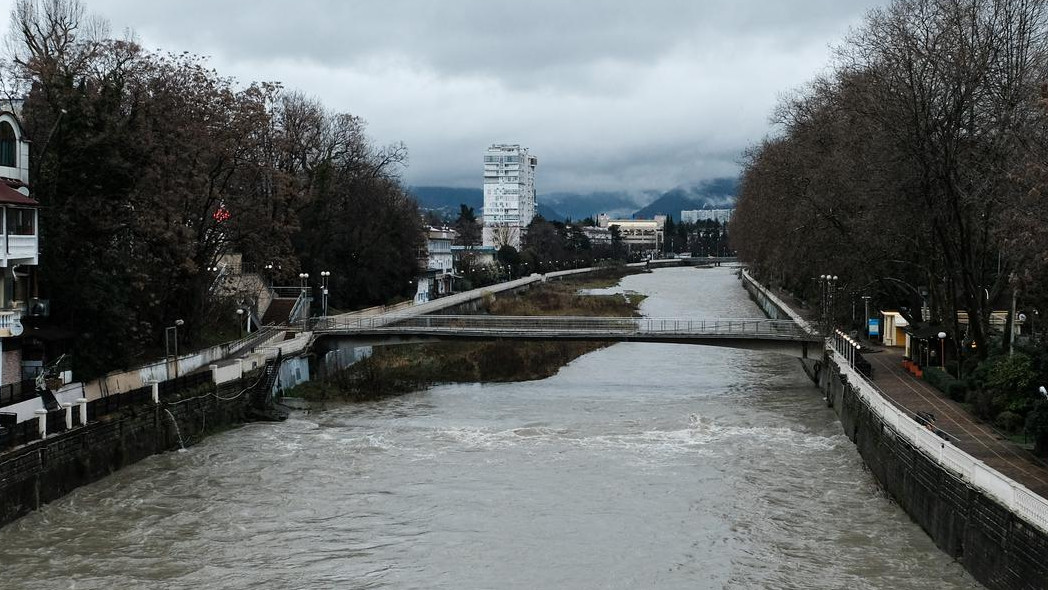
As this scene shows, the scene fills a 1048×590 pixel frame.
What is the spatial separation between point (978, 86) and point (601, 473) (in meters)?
17.4

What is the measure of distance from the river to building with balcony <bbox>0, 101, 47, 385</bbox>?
5531 millimetres

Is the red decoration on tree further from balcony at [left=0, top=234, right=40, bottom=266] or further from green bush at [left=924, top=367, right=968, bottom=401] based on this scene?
green bush at [left=924, top=367, right=968, bottom=401]

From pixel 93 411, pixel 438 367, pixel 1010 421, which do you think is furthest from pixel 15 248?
pixel 1010 421

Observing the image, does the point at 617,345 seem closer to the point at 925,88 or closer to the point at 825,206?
the point at 825,206

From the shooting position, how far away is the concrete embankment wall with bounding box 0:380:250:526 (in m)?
23.6

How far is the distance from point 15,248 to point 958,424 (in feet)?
89.5

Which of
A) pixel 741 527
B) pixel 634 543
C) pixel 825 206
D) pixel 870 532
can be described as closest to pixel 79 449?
pixel 634 543

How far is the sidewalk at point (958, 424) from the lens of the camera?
21.0m

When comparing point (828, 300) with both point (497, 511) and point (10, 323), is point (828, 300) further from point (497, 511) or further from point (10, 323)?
point (10, 323)

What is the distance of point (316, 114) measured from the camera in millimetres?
67250

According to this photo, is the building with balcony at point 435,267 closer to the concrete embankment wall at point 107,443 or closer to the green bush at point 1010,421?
the concrete embankment wall at point 107,443

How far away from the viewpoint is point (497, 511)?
80.6 feet

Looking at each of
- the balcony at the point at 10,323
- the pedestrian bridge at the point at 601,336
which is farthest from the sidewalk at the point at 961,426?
the balcony at the point at 10,323

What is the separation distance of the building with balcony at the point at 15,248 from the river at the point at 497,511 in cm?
553
